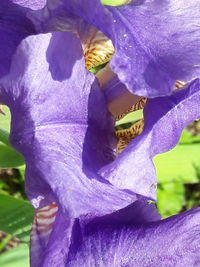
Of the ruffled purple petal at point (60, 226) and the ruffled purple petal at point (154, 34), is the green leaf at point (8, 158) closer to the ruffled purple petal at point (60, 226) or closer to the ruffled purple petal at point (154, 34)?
the ruffled purple petal at point (60, 226)

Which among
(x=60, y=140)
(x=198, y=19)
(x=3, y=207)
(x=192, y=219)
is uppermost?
(x=198, y=19)

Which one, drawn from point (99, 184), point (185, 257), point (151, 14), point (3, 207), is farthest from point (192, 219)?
point (3, 207)

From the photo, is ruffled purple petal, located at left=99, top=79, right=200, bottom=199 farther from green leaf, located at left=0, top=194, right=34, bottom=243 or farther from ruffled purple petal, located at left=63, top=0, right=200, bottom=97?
green leaf, located at left=0, top=194, right=34, bottom=243

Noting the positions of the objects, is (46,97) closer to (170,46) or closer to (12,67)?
(12,67)

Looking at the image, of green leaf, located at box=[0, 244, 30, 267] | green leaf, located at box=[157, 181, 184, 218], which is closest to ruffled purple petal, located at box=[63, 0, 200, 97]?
green leaf, located at box=[0, 244, 30, 267]

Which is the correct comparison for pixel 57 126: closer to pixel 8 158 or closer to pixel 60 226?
pixel 60 226

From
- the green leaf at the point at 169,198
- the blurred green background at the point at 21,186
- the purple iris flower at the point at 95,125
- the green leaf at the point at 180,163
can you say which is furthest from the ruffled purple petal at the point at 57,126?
the green leaf at the point at 169,198

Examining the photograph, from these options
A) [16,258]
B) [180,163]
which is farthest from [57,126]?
[180,163]
